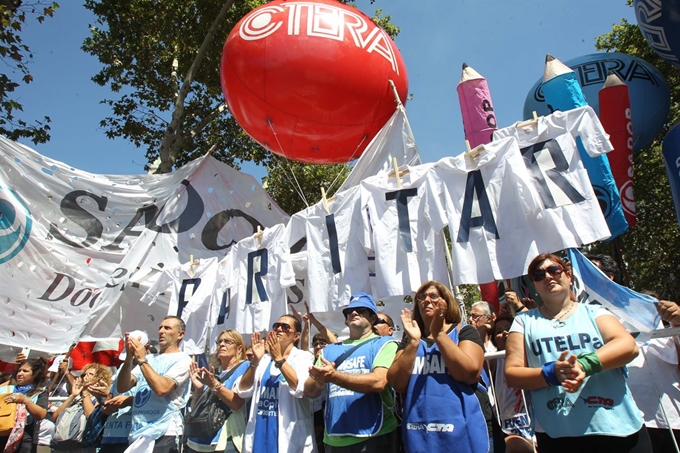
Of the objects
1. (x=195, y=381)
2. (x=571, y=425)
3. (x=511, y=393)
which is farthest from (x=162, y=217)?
(x=571, y=425)

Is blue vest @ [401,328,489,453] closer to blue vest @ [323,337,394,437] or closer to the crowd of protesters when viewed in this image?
the crowd of protesters

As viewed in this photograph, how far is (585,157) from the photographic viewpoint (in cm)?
449

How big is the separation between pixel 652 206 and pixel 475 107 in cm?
1092

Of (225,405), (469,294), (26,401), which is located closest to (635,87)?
(225,405)

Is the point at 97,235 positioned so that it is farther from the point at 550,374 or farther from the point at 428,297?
the point at 550,374

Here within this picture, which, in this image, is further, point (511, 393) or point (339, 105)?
point (339, 105)

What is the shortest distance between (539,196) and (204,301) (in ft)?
14.0

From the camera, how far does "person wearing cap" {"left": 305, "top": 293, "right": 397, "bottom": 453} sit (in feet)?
9.59

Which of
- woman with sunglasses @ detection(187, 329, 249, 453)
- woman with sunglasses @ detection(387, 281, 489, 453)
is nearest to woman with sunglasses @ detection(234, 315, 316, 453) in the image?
woman with sunglasses @ detection(187, 329, 249, 453)

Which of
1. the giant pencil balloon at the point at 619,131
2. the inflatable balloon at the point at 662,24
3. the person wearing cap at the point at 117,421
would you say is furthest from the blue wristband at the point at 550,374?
the inflatable balloon at the point at 662,24

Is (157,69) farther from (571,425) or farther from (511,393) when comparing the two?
(571,425)

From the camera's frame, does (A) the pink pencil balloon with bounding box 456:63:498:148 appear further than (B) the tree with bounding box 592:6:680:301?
No

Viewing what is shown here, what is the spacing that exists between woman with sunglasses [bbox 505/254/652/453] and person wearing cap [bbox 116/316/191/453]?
2.72 metres

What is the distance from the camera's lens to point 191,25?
40.9ft
